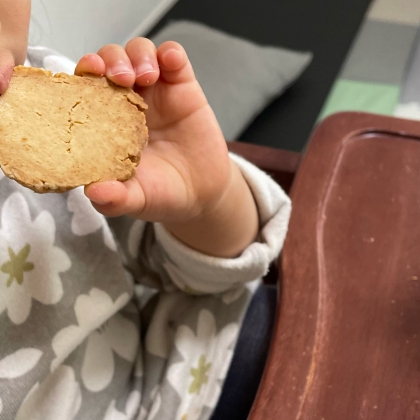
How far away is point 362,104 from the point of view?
1115 mm

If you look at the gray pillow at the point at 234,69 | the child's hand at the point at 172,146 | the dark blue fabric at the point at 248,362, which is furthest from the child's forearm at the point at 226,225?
the gray pillow at the point at 234,69

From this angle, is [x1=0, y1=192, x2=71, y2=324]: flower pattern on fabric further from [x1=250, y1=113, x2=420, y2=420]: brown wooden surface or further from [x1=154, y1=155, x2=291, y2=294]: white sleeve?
[x1=250, y1=113, x2=420, y2=420]: brown wooden surface

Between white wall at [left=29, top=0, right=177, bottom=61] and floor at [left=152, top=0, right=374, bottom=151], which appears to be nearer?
white wall at [left=29, top=0, right=177, bottom=61]

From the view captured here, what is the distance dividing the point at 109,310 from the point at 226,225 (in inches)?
6.6

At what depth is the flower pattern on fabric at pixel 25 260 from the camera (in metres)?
0.46

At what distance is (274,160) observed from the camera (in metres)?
0.66

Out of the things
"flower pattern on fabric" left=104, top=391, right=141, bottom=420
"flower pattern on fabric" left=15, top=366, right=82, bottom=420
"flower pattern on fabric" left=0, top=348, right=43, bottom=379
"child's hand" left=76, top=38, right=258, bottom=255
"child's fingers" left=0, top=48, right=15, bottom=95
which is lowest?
"flower pattern on fabric" left=104, top=391, right=141, bottom=420

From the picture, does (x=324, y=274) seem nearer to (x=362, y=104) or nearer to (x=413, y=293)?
(x=413, y=293)

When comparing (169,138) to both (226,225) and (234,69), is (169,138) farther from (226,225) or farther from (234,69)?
(234,69)

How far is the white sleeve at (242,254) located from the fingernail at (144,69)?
206 millimetres

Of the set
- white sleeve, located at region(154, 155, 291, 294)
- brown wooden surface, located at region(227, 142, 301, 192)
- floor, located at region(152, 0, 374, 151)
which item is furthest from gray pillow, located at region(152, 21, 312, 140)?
white sleeve, located at region(154, 155, 291, 294)

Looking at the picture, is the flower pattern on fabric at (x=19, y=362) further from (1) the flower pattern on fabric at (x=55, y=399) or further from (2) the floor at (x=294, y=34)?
(2) the floor at (x=294, y=34)

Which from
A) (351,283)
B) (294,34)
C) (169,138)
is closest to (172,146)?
(169,138)

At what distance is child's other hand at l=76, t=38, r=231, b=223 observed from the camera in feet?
1.22
